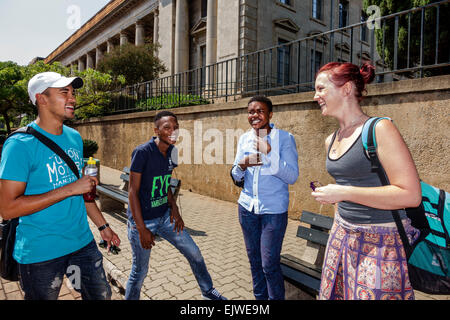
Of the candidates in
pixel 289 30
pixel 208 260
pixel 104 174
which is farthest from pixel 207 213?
pixel 289 30

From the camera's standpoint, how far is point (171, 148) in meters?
3.05

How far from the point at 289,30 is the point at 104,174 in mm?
13938

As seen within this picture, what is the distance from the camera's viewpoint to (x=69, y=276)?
2096mm

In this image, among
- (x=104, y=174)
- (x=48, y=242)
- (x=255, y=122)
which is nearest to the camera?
(x=48, y=242)

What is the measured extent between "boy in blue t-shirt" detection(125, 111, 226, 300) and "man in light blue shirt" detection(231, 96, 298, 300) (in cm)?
63

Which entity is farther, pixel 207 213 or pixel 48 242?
pixel 207 213

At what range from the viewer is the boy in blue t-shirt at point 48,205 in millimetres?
1796

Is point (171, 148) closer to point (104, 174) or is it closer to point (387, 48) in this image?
point (387, 48)

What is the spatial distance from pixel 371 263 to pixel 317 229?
1644mm

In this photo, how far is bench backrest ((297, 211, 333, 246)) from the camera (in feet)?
9.78

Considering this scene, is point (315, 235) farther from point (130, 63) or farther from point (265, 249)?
point (130, 63)

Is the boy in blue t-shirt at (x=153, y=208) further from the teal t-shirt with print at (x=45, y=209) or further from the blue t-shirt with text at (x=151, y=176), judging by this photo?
the teal t-shirt with print at (x=45, y=209)

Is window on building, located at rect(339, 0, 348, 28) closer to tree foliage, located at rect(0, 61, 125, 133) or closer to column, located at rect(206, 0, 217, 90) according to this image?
column, located at rect(206, 0, 217, 90)

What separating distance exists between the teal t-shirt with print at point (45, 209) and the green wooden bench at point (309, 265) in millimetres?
1857
